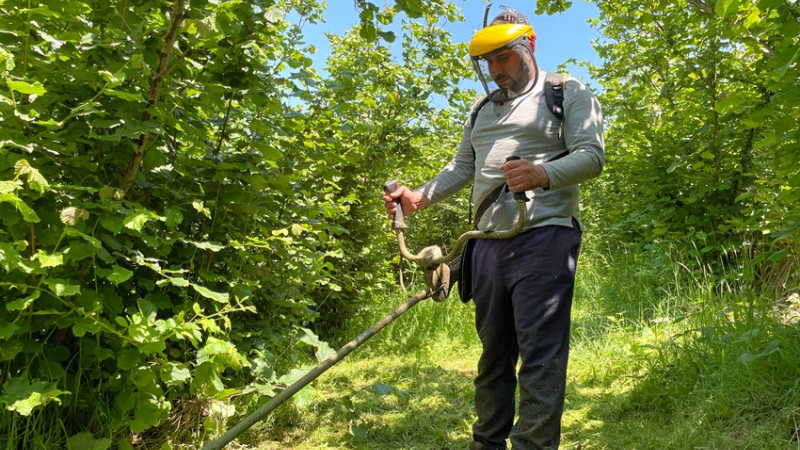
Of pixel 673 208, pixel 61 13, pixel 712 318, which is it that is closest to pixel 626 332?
pixel 712 318

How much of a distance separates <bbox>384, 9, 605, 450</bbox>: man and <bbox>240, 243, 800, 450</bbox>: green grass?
76 cm

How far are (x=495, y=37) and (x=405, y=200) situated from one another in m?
0.88

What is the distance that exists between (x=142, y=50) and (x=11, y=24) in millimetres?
423

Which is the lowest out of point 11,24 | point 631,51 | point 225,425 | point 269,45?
point 225,425

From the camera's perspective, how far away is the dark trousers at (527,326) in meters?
2.19

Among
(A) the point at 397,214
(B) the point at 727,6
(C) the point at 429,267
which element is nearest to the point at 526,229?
(C) the point at 429,267

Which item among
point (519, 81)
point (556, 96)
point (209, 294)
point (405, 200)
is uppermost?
point (519, 81)

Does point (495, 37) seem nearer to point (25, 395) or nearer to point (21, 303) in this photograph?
point (21, 303)

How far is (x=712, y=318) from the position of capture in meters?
3.49

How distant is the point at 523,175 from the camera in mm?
2039

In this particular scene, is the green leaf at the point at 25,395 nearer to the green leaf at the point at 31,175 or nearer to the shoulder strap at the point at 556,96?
the green leaf at the point at 31,175

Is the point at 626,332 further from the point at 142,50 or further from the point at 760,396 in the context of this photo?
the point at 142,50

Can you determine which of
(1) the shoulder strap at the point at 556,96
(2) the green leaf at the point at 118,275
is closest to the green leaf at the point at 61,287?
(2) the green leaf at the point at 118,275

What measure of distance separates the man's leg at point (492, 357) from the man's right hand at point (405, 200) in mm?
385
